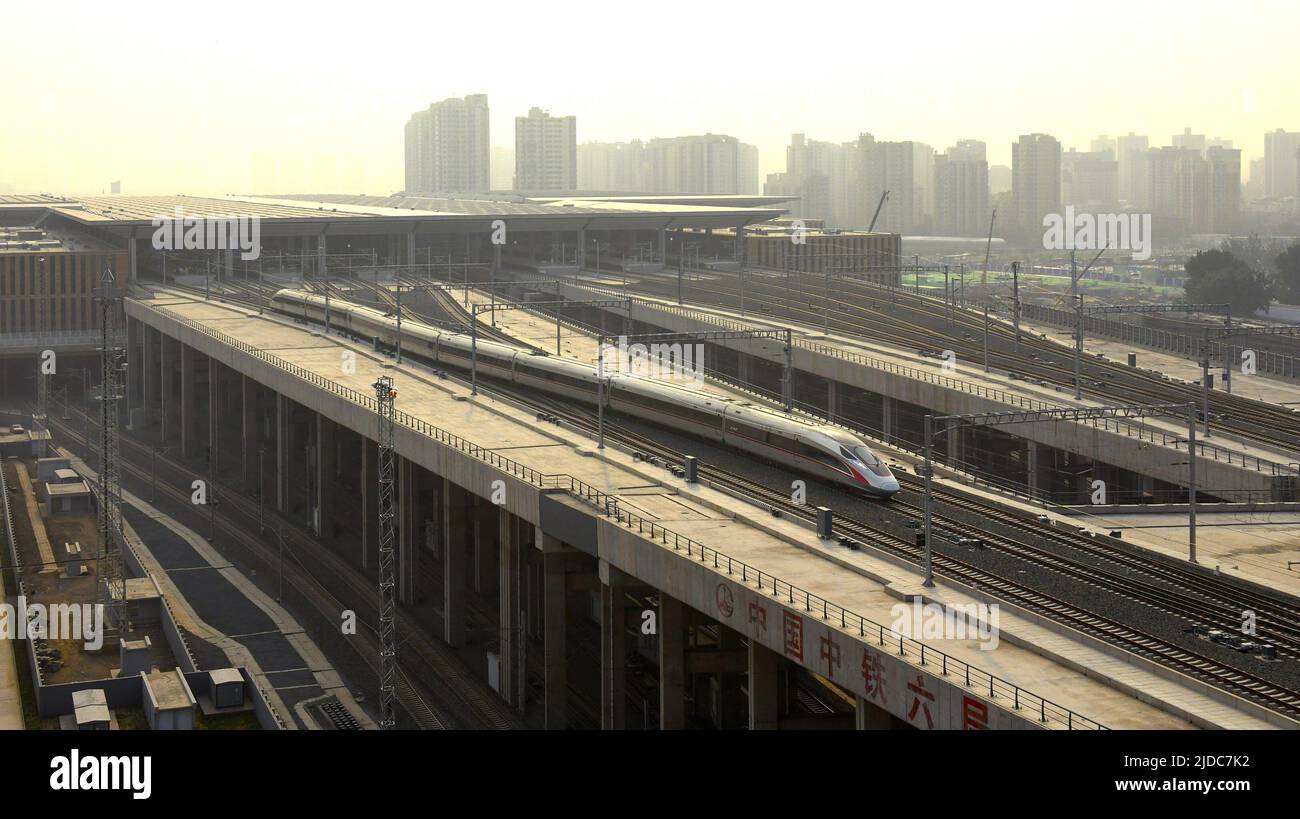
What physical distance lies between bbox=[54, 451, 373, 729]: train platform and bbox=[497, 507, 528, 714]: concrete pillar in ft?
14.7

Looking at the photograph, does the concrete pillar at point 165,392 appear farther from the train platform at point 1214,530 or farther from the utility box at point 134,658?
the train platform at point 1214,530

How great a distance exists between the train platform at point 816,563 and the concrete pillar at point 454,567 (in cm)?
262

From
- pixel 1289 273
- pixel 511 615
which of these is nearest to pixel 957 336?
pixel 511 615

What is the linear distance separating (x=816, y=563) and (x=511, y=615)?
49.0 ft

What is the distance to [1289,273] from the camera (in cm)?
12862

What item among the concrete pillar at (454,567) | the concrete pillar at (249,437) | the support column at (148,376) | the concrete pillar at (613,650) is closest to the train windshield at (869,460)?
the concrete pillar at (613,650)

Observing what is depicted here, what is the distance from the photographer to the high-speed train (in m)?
44.4

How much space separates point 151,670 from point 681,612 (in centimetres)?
1717

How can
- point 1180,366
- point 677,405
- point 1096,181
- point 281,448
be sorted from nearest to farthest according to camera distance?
point 677,405, point 281,448, point 1180,366, point 1096,181

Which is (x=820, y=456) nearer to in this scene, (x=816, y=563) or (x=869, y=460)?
(x=869, y=460)

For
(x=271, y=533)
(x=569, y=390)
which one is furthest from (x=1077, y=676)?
(x=271, y=533)

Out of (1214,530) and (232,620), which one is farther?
(232,620)

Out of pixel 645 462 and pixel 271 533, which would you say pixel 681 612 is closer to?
pixel 645 462

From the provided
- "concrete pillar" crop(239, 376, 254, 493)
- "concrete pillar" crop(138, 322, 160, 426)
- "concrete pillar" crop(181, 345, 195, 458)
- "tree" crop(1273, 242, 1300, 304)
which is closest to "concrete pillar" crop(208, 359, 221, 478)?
"concrete pillar" crop(181, 345, 195, 458)
